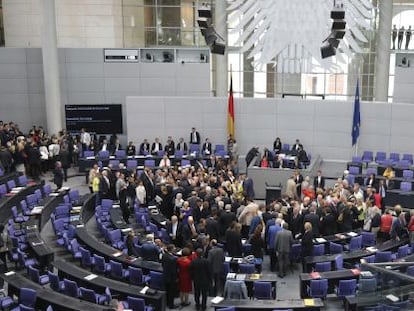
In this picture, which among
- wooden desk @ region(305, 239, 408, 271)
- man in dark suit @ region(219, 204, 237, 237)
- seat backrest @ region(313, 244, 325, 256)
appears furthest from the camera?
man in dark suit @ region(219, 204, 237, 237)

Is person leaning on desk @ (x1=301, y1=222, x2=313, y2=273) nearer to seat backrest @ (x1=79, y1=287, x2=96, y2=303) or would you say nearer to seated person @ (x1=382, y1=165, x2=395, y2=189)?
seat backrest @ (x1=79, y1=287, x2=96, y2=303)

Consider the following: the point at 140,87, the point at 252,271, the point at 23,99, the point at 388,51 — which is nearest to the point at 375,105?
the point at 388,51

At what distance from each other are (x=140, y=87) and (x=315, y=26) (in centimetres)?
1950

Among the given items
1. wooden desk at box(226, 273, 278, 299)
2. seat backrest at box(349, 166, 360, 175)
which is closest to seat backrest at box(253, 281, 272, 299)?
wooden desk at box(226, 273, 278, 299)

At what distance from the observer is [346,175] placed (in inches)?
709

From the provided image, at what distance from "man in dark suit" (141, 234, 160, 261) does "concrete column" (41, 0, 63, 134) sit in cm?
1346

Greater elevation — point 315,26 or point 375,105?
point 315,26

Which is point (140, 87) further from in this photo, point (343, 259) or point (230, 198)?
point (343, 259)

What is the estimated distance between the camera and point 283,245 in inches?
485

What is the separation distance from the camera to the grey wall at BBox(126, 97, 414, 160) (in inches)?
829

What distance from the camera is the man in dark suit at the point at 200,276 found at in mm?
10648

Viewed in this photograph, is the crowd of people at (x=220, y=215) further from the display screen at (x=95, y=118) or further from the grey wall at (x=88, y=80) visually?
the grey wall at (x=88, y=80)

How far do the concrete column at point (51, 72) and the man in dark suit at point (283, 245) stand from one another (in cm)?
1425

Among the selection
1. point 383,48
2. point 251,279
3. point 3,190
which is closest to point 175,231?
point 251,279
